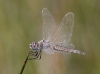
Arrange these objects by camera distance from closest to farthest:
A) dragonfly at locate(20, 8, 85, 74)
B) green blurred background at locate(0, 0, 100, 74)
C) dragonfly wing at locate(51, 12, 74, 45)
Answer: dragonfly at locate(20, 8, 85, 74)
dragonfly wing at locate(51, 12, 74, 45)
green blurred background at locate(0, 0, 100, 74)

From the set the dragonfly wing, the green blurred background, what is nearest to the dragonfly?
the dragonfly wing

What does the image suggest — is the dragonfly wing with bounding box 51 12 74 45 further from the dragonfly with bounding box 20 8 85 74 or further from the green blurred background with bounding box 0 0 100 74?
the green blurred background with bounding box 0 0 100 74

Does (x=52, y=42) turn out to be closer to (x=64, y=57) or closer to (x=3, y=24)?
(x=64, y=57)

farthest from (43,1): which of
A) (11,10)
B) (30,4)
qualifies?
(11,10)

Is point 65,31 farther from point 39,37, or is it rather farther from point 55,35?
point 39,37

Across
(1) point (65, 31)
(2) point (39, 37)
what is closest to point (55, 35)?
(1) point (65, 31)

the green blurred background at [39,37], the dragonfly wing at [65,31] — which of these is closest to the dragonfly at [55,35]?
the dragonfly wing at [65,31]

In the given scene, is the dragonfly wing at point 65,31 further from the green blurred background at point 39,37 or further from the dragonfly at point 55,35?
the green blurred background at point 39,37

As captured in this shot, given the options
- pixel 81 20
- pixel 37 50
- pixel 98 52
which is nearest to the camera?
pixel 37 50
